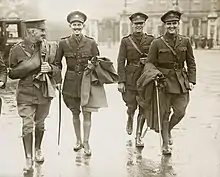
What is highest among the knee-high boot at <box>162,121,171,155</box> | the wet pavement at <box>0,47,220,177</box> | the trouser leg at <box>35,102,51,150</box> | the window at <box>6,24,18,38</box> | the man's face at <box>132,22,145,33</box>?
the man's face at <box>132,22,145,33</box>

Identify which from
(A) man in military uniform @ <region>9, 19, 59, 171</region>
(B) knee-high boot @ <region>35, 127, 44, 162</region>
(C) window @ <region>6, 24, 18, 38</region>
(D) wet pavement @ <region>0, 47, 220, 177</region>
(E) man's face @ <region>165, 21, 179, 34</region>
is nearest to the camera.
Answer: (A) man in military uniform @ <region>9, 19, 59, 171</region>

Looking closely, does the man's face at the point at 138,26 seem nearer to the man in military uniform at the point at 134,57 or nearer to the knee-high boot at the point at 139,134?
the man in military uniform at the point at 134,57

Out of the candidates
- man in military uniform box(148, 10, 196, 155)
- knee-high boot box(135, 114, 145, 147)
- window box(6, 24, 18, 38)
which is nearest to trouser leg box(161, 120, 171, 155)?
man in military uniform box(148, 10, 196, 155)

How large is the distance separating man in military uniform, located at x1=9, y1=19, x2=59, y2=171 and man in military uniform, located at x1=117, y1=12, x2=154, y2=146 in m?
1.38

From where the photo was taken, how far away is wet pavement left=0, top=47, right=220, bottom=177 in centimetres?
660

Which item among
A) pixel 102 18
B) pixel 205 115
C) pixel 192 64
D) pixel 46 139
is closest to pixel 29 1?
pixel 102 18

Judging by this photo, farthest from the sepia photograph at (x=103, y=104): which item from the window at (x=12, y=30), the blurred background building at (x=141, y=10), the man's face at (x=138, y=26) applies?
the blurred background building at (x=141, y=10)

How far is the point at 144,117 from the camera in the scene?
25.0ft

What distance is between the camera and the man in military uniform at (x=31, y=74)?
21.1 ft

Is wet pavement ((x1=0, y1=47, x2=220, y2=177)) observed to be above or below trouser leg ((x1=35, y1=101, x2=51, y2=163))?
below

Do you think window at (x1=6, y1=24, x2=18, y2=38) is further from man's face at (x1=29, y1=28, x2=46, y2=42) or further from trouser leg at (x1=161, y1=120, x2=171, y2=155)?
man's face at (x1=29, y1=28, x2=46, y2=42)

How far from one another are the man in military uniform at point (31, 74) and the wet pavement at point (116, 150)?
50 centimetres

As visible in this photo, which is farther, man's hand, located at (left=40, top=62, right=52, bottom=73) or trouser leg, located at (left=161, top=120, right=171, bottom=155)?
trouser leg, located at (left=161, top=120, right=171, bottom=155)

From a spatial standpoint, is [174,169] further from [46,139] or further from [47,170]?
[46,139]
